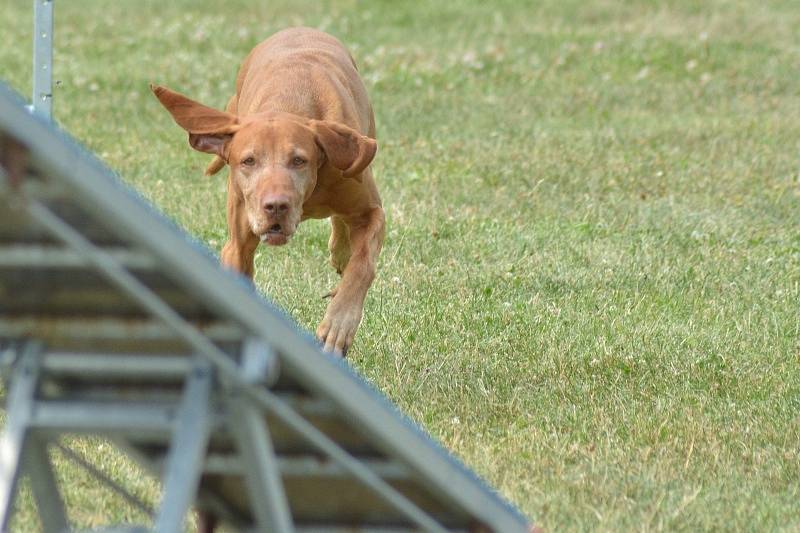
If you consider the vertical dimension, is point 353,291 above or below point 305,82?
below

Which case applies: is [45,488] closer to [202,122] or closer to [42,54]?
[202,122]

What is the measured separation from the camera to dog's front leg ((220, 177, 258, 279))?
18.0 ft

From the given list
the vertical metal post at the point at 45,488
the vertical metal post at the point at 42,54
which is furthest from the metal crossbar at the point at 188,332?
the vertical metal post at the point at 42,54

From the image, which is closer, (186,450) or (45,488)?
(186,450)

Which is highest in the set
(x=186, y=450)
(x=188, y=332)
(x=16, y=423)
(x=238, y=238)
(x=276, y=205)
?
(x=188, y=332)

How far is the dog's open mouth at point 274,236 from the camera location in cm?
516

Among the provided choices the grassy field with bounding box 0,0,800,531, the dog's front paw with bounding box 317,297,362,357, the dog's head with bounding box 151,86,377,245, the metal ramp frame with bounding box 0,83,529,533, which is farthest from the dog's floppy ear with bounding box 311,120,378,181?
the metal ramp frame with bounding box 0,83,529,533

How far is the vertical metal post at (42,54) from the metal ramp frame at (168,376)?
3197mm

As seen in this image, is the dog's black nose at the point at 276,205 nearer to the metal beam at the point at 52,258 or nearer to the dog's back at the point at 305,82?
the dog's back at the point at 305,82

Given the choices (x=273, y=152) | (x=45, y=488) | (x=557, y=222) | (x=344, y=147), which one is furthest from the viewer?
(x=557, y=222)

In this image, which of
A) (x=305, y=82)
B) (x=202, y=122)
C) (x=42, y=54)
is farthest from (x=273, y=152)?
(x=42, y=54)

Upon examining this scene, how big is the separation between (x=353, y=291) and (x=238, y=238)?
18.1 inches

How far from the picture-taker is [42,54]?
20.1ft

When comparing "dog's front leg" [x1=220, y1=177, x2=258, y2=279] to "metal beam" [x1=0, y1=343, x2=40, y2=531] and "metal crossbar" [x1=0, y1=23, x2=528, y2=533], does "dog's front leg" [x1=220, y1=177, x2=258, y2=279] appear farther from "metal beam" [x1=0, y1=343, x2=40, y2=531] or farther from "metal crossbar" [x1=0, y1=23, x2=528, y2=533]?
"metal beam" [x1=0, y1=343, x2=40, y2=531]
